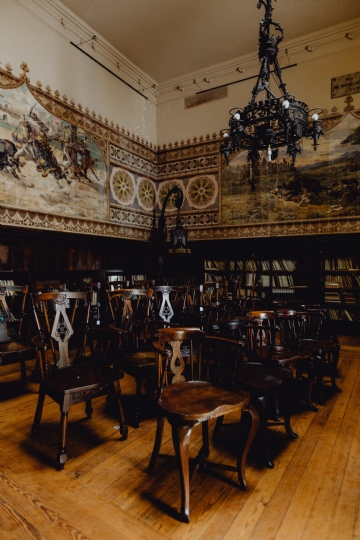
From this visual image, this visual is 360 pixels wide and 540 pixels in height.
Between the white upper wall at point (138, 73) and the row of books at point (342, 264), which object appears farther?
the row of books at point (342, 264)

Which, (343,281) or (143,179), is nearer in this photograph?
(343,281)

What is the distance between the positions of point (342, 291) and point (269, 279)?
1378mm

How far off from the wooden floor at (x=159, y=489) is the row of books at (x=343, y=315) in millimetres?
3956

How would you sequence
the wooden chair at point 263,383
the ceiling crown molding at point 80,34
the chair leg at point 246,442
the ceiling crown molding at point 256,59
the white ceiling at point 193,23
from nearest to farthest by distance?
the chair leg at point 246,442 < the wooden chair at point 263,383 < the ceiling crown molding at point 80,34 < the white ceiling at point 193,23 < the ceiling crown molding at point 256,59

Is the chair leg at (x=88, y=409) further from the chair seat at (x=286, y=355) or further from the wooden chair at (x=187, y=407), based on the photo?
the chair seat at (x=286, y=355)

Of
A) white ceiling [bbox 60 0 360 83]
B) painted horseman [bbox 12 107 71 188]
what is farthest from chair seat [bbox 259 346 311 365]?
white ceiling [bbox 60 0 360 83]

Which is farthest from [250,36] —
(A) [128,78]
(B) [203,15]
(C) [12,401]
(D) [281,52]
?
(C) [12,401]

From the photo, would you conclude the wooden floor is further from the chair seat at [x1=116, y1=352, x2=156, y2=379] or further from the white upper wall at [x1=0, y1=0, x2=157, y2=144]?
the white upper wall at [x1=0, y1=0, x2=157, y2=144]

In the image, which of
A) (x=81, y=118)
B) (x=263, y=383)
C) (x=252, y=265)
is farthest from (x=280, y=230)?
(x=263, y=383)

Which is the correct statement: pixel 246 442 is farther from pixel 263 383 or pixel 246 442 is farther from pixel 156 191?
pixel 156 191

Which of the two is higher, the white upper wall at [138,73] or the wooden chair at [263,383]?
the white upper wall at [138,73]

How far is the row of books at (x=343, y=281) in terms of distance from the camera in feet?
20.8

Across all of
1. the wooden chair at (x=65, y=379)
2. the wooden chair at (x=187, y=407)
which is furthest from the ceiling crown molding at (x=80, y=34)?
the wooden chair at (x=187, y=407)

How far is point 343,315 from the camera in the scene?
646 centimetres
